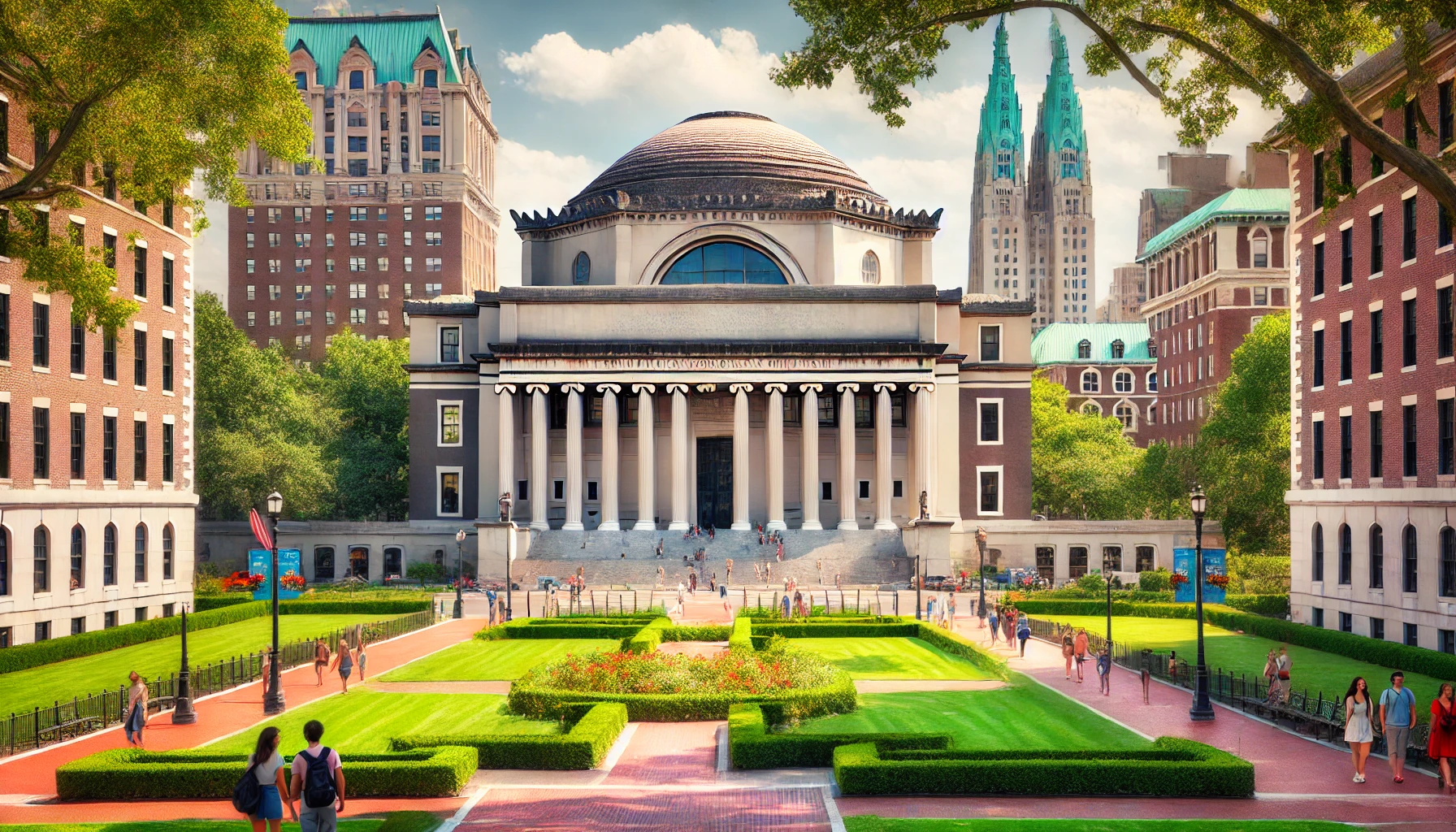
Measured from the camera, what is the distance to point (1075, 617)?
5422 centimetres

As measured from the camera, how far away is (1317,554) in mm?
46781

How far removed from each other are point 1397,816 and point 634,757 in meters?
13.6

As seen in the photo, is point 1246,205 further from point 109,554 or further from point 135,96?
point 135,96

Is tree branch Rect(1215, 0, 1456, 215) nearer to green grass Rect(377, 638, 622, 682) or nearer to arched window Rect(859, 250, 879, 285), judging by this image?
green grass Rect(377, 638, 622, 682)

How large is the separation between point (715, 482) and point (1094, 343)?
241 ft

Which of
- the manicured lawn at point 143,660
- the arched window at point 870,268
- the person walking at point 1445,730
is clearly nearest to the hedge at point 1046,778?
the person walking at point 1445,730

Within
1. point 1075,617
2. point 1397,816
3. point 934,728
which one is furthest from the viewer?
point 1075,617

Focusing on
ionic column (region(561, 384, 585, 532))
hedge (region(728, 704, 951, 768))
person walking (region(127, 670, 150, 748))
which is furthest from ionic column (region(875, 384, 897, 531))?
person walking (region(127, 670, 150, 748))

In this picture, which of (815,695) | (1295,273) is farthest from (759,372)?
(815,695)

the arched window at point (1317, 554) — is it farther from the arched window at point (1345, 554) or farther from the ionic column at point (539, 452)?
the ionic column at point (539, 452)

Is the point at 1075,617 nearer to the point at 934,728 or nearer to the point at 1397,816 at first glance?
the point at 934,728

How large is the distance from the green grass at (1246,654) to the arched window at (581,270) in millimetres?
42311

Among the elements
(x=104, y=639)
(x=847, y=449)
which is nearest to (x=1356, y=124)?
(x=104, y=639)

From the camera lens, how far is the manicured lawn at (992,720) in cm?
2600
